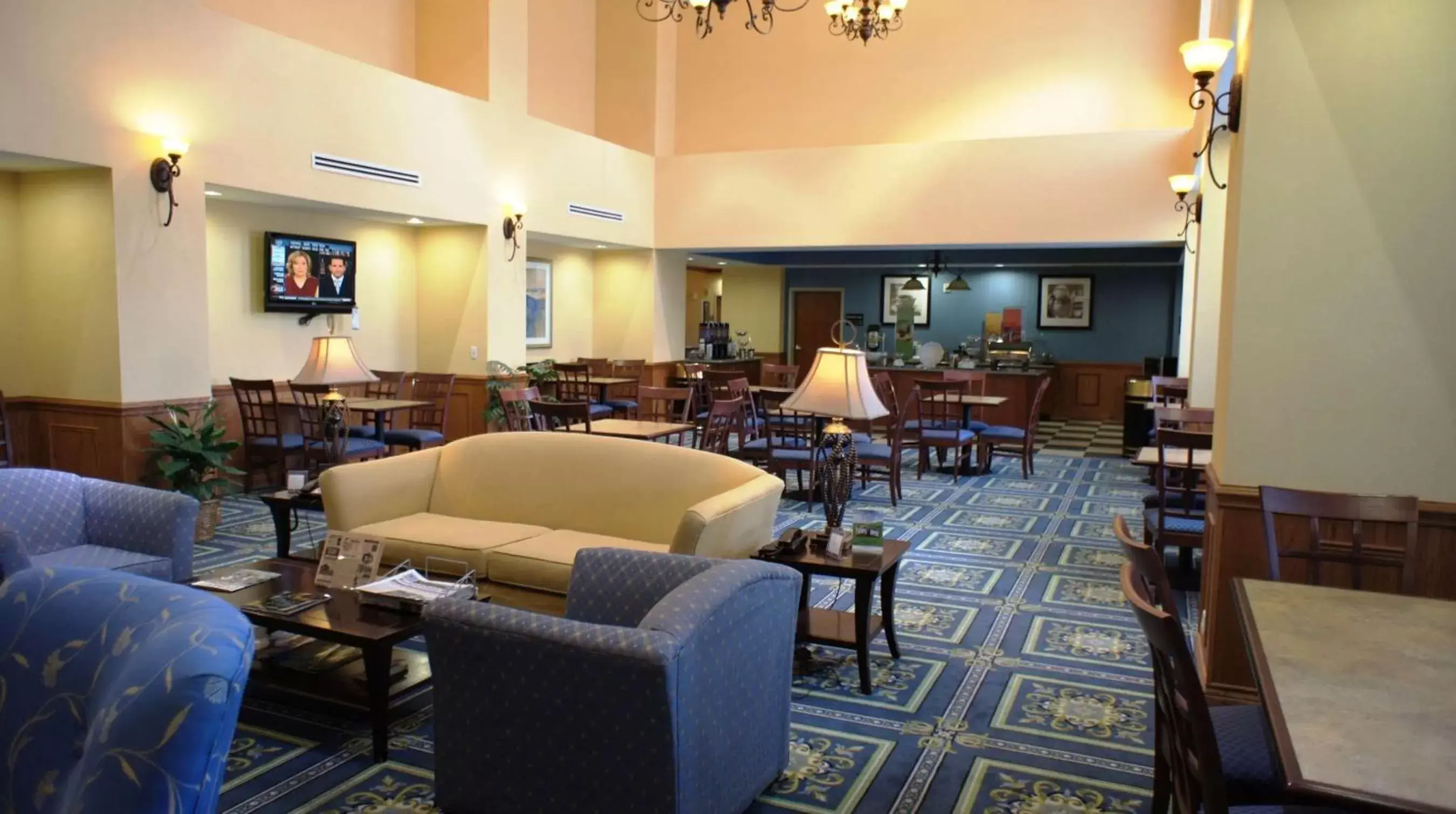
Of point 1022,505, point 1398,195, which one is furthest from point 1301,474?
point 1022,505

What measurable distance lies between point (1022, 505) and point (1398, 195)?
4824mm

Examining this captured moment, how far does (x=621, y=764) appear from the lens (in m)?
2.47

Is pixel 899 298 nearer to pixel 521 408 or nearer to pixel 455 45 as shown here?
pixel 455 45

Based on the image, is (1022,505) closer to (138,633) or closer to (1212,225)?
(1212,225)

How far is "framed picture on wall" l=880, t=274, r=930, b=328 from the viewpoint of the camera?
52.3ft

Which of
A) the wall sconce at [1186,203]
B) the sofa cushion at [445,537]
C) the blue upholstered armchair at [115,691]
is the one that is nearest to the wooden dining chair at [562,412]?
the sofa cushion at [445,537]

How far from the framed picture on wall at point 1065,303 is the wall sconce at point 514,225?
8655mm

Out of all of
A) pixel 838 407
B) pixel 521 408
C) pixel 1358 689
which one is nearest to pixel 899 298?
pixel 521 408

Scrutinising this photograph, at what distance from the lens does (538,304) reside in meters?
11.5

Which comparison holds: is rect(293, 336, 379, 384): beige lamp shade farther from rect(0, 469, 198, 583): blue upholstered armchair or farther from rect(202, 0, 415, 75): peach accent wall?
rect(202, 0, 415, 75): peach accent wall

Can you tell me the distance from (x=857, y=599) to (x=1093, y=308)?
486 inches

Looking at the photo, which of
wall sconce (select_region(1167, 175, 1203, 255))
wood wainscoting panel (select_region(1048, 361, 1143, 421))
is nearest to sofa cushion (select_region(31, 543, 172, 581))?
wall sconce (select_region(1167, 175, 1203, 255))

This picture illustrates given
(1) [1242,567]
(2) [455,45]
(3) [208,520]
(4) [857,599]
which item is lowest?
(3) [208,520]

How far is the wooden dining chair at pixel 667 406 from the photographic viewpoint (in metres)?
7.91
